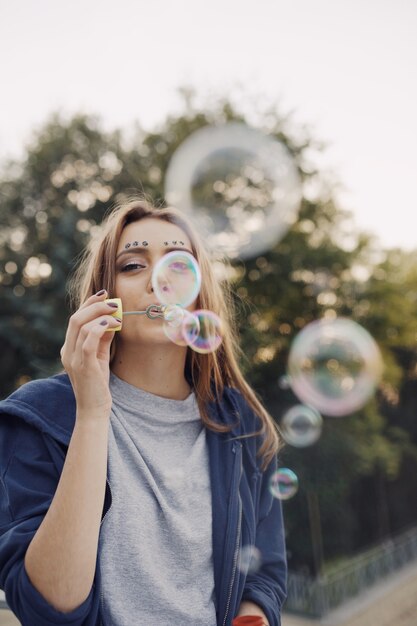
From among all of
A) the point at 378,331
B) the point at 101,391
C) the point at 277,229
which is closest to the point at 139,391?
the point at 101,391

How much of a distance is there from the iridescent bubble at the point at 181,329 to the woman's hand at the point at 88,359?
0.27m

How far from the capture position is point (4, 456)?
116 cm

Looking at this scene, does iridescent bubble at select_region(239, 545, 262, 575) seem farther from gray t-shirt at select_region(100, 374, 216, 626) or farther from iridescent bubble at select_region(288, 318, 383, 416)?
iridescent bubble at select_region(288, 318, 383, 416)

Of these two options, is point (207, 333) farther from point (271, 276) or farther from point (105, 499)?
point (271, 276)

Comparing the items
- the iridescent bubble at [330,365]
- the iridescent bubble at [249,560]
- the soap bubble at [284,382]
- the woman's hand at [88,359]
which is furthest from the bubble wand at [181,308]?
the soap bubble at [284,382]

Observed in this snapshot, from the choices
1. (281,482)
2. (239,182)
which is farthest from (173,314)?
(239,182)

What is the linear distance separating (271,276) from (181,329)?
1045 cm

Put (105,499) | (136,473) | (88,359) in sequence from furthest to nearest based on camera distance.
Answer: (136,473) → (105,499) → (88,359)

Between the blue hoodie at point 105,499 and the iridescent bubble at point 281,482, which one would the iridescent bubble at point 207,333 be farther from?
the iridescent bubble at point 281,482

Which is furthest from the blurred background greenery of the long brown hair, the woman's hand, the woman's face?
the woman's hand

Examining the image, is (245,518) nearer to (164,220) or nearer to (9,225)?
(164,220)

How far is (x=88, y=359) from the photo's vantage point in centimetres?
111

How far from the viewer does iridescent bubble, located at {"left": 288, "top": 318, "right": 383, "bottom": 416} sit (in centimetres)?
1039

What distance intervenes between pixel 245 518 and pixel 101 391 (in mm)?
598
